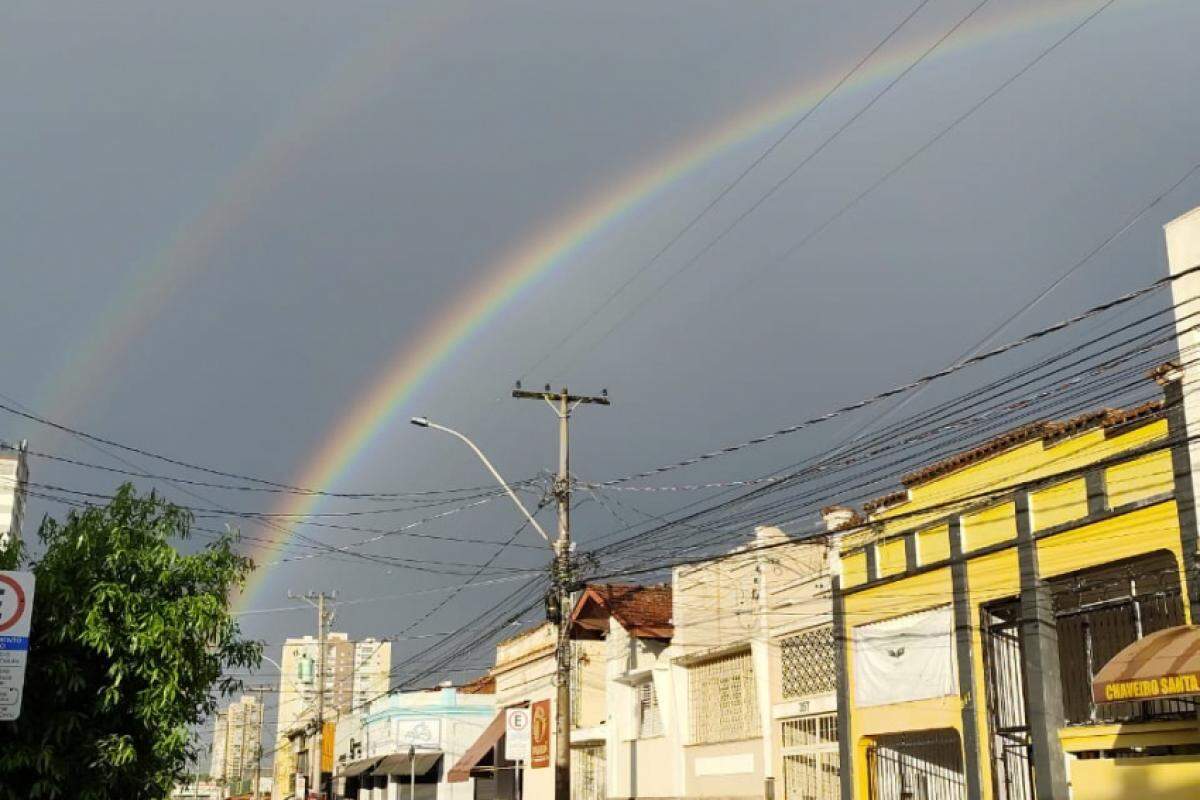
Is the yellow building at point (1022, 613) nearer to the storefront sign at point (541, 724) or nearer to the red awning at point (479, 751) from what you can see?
the storefront sign at point (541, 724)

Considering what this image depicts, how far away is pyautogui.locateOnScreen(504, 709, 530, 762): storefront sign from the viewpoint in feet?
92.4

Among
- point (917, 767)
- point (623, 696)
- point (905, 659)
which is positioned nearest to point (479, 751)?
point (623, 696)

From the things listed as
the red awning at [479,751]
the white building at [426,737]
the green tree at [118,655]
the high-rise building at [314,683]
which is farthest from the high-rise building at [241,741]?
the green tree at [118,655]

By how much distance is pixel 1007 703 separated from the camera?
70.1 ft

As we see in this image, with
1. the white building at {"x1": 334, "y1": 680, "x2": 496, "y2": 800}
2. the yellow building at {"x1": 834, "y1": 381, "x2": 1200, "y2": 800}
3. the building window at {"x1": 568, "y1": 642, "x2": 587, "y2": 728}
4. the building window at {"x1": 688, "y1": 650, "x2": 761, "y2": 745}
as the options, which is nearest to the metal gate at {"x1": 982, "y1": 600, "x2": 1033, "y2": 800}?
the yellow building at {"x1": 834, "y1": 381, "x2": 1200, "y2": 800}

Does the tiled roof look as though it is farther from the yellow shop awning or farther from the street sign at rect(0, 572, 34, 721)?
the street sign at rect(0, 572, 34, 721)

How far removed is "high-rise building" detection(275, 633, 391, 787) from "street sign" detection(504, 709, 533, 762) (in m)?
29.3

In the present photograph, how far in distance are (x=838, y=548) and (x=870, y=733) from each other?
384 cm

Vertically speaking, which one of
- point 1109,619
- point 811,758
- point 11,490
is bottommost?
point 811,758

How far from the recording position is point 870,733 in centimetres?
2439

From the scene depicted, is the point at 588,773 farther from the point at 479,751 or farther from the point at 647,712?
the point at 479,751

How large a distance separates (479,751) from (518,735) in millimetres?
17478

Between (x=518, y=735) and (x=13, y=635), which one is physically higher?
(x=13, y=635)

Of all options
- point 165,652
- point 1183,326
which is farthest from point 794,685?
point 165,652
